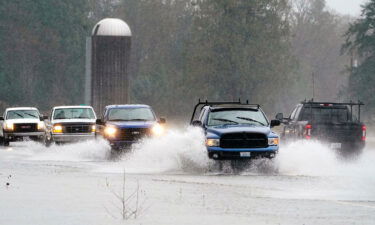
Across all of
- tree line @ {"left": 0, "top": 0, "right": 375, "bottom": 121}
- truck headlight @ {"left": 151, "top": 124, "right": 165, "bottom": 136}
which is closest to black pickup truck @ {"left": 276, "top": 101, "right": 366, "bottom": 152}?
truck headlight @ {"left": 151, "top": 124, "right": 165, "bottom": 136}

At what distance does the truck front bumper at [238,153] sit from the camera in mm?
26984

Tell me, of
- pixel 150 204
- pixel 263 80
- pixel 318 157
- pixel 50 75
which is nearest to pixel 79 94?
pixel 50 75

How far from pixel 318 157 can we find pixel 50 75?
9061 cm

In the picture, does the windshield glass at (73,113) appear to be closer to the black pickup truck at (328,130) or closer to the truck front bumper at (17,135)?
the truck front bumper at (17,135)

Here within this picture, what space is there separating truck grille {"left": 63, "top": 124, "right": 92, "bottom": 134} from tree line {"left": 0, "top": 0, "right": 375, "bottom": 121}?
2205 inches

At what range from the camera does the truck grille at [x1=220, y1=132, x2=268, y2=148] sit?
88.5ft

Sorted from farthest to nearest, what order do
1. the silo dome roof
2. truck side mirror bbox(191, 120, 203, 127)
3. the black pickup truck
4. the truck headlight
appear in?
the silo dome roof, the truck headlight, the black pickup truck, truck side mirror bbox(191, 120, 203, 127)

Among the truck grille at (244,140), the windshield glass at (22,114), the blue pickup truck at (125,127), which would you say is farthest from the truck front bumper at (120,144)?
the windshield glass at (22,114)

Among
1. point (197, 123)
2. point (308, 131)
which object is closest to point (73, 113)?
point (308, 131)

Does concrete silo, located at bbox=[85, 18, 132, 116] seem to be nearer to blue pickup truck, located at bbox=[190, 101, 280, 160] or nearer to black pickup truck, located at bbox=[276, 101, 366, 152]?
black pickup truck, located at bbox=[276, 101, 366, 152]

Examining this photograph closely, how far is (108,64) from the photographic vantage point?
64.4 metres

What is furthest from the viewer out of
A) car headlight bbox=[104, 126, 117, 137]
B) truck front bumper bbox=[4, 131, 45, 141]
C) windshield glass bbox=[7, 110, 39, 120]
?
windshield glass bbox=[7, 110, 39, 120]

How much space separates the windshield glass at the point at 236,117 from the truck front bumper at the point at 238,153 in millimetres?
1177

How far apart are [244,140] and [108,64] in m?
38.1
